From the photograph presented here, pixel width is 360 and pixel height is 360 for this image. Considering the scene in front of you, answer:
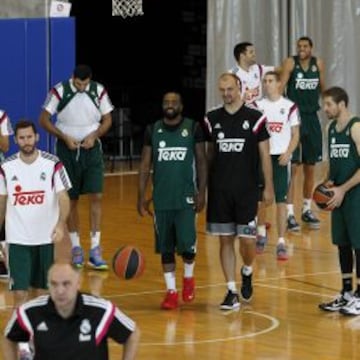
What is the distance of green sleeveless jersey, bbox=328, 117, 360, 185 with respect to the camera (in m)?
11.0

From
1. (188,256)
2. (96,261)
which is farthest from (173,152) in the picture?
(96,261)

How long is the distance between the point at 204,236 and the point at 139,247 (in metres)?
1.14

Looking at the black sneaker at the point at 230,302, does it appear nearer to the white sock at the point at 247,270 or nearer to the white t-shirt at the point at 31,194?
the white sock at the point at 247,270

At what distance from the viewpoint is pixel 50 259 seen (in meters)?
10.1

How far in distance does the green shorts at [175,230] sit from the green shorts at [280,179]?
267 cm

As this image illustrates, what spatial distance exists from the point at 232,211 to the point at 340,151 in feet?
3.54

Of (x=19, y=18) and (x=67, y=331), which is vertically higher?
(x=19, y=18)

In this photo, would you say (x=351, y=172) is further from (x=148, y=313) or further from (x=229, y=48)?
(x=229, y=48)

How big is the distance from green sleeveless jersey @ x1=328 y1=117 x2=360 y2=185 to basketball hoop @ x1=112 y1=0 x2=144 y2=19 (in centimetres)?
867

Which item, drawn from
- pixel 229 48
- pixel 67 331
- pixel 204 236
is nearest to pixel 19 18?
pixel 204 236

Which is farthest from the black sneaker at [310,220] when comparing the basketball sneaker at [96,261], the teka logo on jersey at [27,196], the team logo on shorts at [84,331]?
the team logo on shorts at [84,331]

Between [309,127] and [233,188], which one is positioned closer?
[233,188]

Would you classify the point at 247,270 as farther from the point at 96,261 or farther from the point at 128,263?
the point at 96,261

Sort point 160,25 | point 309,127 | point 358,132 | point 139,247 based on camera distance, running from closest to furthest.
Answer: point 358,132, point 139,247, point 309,127, point 160,25
